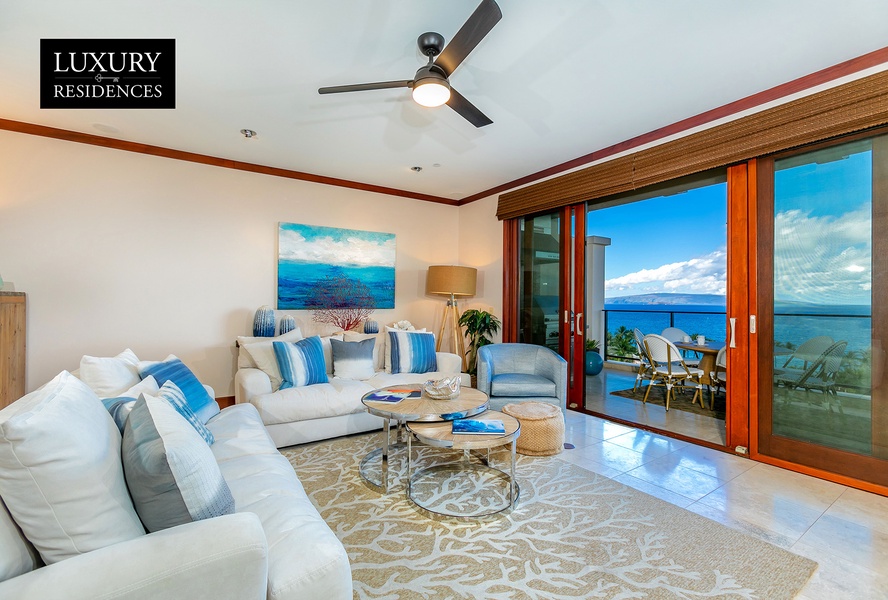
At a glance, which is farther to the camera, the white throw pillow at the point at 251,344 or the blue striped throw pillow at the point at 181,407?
the white throw pillow at the point at 251,344

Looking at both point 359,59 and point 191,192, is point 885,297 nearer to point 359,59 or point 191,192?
point 359,59

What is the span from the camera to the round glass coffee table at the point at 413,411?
7.89ft

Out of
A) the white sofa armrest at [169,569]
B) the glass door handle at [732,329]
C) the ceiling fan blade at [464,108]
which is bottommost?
the white sofa armrest at [169,569]

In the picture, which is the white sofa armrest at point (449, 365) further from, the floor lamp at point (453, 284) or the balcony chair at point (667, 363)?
the balcony chair at point (667, 363)

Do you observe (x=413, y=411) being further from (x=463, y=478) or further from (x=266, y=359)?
(x=266, y=359)

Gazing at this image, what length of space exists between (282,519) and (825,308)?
11.6ft

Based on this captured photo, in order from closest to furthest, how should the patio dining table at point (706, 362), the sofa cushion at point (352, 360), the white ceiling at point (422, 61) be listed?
the white ceiling at point (422, 61) < the sofa cushion at point (352, 360) < the patio dining table at point (706, 362)

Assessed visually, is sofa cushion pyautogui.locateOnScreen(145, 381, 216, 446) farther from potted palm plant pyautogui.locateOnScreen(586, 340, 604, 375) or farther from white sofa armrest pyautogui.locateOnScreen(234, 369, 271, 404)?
potted palm plant pyautogui.locateOnScreen(586, 340, 604, 375)

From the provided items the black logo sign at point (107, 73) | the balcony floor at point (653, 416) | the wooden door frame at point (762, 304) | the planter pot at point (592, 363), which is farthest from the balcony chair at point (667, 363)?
the black logo sign at point (107, 73)

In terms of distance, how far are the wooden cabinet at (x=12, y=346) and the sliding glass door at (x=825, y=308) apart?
574 cm

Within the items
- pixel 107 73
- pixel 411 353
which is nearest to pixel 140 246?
pixel 107 73

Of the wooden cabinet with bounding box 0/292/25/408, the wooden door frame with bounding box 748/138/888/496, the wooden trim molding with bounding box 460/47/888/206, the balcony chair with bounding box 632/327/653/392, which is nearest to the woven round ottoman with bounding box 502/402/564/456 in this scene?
the wooden door frame with bounding box 748/138/888/496

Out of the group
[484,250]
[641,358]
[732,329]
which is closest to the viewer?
[732,329]

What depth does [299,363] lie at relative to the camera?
3.51 meters
